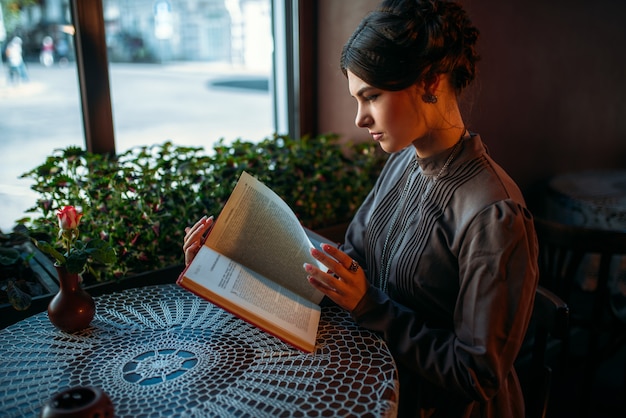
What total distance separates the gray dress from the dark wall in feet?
2.95

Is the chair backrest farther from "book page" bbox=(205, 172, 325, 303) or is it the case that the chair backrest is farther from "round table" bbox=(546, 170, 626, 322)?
"book page" bbox=(205, 172, 325, 303)

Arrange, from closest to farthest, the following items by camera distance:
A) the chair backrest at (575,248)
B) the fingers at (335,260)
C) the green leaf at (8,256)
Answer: the fingers at (335,260), the green leaf at (8,256), the chair backrest at (575,248)

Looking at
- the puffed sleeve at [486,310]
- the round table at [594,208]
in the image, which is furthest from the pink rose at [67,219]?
the round table at [594,208]

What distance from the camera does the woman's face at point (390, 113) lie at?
109cm

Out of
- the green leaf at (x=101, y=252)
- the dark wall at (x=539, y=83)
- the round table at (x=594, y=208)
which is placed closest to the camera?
the green leaf at (x=101, y=252)

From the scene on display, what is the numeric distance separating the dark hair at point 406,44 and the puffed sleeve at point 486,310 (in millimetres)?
315

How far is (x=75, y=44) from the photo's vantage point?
5.97ft

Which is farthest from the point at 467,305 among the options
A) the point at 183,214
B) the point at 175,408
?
the point at 183,214

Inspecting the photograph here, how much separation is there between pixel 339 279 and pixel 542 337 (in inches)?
21.8

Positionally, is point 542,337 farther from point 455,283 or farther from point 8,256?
point 8,256

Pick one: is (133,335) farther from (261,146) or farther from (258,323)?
(261,146)

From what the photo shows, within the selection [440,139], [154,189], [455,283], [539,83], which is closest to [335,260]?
[455,283]

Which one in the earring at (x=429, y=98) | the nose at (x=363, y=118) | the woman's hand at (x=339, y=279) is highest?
the earring at (x=429, y=98)

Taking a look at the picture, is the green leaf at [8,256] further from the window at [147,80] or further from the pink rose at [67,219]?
the pink rose at [67,219]
